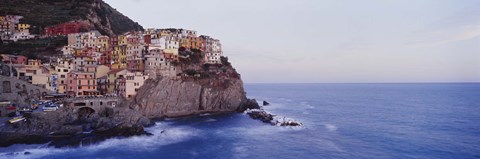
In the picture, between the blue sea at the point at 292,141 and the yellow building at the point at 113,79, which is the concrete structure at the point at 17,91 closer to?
the yellow building at the point at 113,79

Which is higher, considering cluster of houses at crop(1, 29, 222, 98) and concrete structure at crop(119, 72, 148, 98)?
cluster of houses at crop(1, 29, 222, 98)

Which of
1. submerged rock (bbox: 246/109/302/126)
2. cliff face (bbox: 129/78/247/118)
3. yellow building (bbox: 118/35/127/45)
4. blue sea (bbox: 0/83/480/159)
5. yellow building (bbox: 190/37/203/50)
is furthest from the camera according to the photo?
yellow building (bbox: 190/37/203/50)


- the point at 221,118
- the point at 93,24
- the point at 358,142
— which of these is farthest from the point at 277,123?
the point at 93,24

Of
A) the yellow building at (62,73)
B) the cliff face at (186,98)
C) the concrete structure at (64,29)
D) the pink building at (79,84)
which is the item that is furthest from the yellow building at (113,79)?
the concrete structure at (64,29)

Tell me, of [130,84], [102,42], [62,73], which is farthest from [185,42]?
[62,73]

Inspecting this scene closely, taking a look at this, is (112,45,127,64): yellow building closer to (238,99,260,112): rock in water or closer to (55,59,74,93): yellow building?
(55,59,74,93): yellow building

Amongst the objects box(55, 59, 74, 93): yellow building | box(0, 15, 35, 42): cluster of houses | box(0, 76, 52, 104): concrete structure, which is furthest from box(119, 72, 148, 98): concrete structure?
box(0, 15, 35, 42): cluster of houses

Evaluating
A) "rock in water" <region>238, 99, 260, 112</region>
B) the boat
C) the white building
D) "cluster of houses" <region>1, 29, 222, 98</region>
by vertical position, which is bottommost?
"rock in water" <region>238, 99, 260, 112</region>

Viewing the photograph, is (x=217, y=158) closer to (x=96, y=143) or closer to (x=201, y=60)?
(x=96, y=143)
